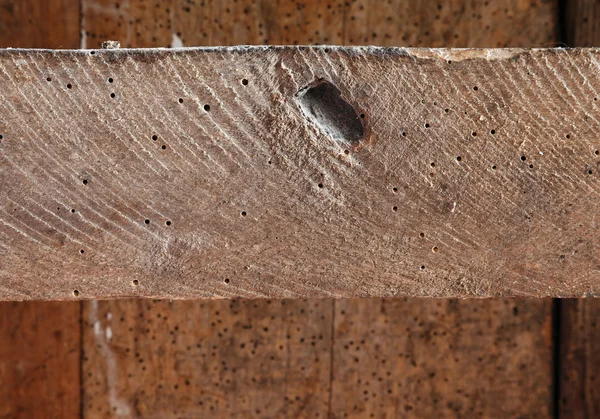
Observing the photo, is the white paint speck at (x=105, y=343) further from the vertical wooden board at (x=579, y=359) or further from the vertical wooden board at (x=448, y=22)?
the vertical wooden board at (x=579, y=359)

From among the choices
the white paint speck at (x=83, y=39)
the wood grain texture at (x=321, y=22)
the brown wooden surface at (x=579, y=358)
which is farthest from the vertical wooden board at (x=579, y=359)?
the white paint speck at (x=83, y=39)

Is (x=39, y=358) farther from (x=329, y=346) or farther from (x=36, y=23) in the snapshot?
(x=36, y=23)

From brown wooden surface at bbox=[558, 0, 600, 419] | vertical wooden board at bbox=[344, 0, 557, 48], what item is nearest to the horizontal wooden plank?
vertical wooden board at bbox=[344, 0, 557, 48]

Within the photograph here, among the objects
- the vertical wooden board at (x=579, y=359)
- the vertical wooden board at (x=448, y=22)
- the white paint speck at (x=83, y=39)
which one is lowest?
the vertical wooden board at (x=579, y=359)

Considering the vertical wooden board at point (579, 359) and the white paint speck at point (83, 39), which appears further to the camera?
the vertical wooden board at point (579, 359)

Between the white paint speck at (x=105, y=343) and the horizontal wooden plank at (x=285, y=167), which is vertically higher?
the horizontal wooden plank at (x=285, y=167)

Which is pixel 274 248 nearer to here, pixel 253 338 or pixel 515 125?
pixel 515 125

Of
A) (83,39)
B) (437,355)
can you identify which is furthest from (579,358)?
(83,39)

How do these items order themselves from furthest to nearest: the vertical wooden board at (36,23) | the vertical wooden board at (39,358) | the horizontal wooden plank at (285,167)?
1. the vertical wooden board at (39,358)
2. the vertical wooden board at (36,23)
3. the horizontal wooden plank at (285,167)

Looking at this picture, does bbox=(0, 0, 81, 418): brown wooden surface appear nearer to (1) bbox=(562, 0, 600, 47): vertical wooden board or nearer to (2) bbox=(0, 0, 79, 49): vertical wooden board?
(2) bbox=(0, 0, 79, 49): vertical wooden board
